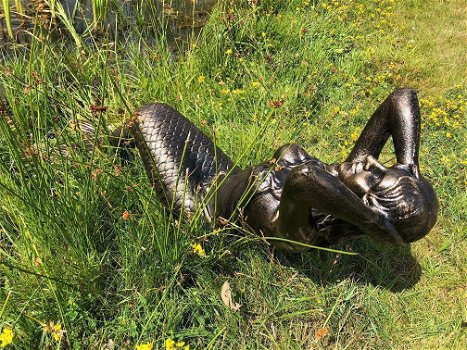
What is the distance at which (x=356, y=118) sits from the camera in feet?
13.0

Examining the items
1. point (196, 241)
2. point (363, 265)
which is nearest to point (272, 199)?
point (196, 241)

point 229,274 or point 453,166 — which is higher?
point 453,166

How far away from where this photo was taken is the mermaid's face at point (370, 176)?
5.97 feet

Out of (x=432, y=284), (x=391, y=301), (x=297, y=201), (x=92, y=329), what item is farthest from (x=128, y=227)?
(x=432, y=284)

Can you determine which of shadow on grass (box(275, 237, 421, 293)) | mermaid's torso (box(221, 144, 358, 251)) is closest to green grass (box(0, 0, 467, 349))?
shadow on grass (box(275, 237, 421, 293))

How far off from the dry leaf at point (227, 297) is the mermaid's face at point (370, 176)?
0.86m

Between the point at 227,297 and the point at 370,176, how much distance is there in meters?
0.99

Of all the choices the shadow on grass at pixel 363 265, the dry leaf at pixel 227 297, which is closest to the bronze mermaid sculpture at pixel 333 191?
the dry leaf at pixel 227 297

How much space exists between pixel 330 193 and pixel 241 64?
283 centimetres

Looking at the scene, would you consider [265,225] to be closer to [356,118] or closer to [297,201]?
[297,201]

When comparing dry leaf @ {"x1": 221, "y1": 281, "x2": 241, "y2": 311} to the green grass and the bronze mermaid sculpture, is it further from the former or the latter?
the bronze mermaid sculpture

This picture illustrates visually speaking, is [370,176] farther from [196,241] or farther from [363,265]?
[363,265]

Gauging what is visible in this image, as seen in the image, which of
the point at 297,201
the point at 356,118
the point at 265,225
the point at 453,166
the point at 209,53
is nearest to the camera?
the point at 297,201

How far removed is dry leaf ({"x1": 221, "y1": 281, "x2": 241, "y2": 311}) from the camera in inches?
94.0
